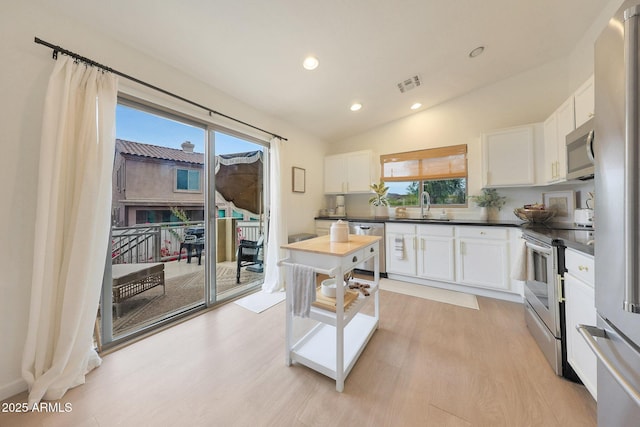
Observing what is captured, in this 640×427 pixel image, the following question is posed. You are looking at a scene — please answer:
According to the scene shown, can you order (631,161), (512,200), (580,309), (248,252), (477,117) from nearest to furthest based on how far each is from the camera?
1. (631,161)
2. (580,309)
3. (512,200)
4. (248,252)
5. (477,117)

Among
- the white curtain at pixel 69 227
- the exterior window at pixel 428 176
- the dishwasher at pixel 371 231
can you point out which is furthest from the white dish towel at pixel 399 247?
the white curtain at pixel 69 227

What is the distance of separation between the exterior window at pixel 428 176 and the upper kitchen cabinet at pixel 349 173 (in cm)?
34

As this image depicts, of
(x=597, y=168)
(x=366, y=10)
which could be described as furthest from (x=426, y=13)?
(x=597, y=168)

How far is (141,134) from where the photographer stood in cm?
201

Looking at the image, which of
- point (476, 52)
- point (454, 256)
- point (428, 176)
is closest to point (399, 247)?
point (454, 256)

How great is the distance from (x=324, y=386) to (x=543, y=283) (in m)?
1.83

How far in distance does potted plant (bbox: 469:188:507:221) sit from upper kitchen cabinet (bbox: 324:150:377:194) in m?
1.66

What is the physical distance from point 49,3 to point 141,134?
0.87m

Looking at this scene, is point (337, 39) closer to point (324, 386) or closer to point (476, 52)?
point (476, 52)

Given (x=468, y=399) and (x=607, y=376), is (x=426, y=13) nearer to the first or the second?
(x=607, y=376)

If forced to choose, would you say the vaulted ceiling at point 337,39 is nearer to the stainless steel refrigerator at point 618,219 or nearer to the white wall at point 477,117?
the white wall at point 477,117

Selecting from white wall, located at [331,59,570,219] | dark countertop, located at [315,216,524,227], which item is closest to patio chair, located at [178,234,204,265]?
dark countertop, located at [315,216,524,227]

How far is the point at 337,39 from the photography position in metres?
2.01

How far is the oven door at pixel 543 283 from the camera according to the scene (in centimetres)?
152
